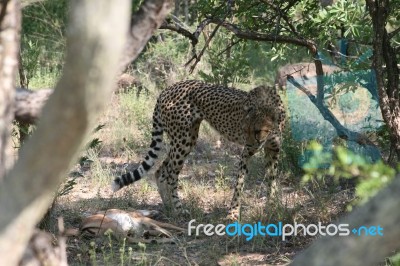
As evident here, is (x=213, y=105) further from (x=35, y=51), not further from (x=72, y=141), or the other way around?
(x=72, y=141)

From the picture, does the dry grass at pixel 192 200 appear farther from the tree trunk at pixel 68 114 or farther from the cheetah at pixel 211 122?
the tree trunk at pixel 68 114

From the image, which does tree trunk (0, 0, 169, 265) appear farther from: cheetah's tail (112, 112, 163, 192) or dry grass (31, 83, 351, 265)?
cheetah's tail (112, 112, 163, 192)

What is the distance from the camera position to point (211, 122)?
22.5ft

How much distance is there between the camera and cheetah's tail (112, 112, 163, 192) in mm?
6289

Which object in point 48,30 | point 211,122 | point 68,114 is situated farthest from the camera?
point 48,30

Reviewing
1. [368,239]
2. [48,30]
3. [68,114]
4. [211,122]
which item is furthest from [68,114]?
[48,30]

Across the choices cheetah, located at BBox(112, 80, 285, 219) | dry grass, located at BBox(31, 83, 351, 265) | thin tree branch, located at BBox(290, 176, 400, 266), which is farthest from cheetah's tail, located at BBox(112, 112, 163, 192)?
thin tree branch, located at BBox(290, 176, 400, 266)

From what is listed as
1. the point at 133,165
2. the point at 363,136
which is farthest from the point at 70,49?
the point at 133,165

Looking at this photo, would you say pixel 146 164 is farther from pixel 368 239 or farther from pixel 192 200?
pixel 368 239

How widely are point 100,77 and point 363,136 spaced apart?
16.5 ft

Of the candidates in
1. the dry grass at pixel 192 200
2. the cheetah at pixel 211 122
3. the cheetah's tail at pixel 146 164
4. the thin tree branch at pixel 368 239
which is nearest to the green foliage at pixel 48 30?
the dry grass at pixel 192 200

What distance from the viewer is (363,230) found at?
1.80 meters

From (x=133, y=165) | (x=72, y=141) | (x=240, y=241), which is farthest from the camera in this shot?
(x=133, y=165)

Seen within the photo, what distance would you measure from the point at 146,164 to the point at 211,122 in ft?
2.38
